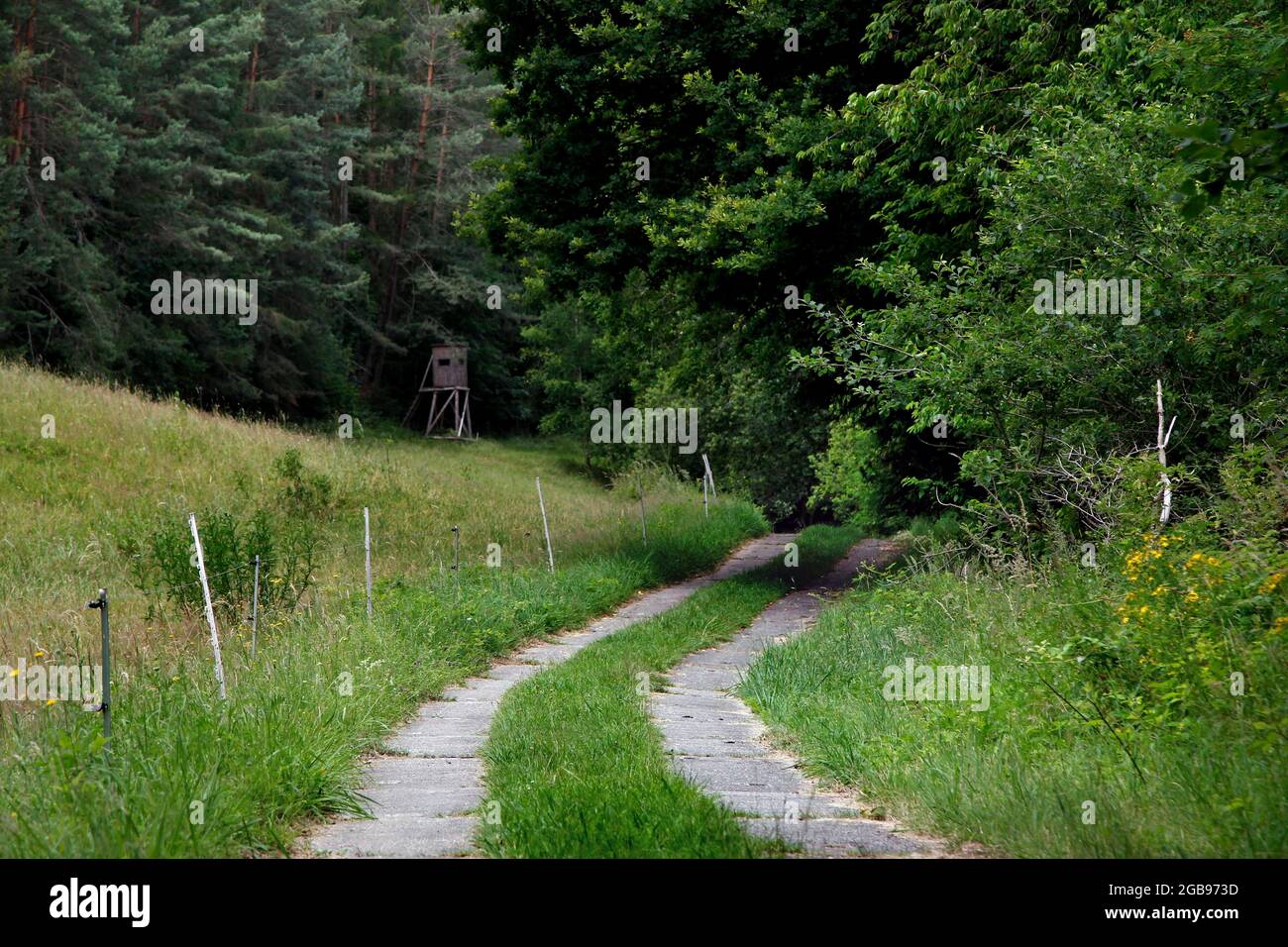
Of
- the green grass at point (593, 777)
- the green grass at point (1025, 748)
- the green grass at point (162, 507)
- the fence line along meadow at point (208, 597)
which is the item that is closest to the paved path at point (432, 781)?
the green grass at point (593, 777)

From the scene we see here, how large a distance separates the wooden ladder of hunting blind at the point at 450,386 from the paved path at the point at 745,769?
40.9m

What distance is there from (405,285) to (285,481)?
1544 inches

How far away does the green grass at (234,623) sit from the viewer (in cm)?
525

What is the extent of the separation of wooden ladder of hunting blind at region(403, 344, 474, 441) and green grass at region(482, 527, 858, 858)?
1645 inches

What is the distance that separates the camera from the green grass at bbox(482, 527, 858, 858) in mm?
4996

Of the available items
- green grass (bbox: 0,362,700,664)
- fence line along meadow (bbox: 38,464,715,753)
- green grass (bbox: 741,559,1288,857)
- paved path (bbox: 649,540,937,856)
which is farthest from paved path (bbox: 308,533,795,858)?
green grass (bbox: 0,362,700,664)

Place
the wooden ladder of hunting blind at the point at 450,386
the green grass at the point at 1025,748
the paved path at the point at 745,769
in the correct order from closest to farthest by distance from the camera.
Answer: the green grass at the point at 1025,748
the paved path at the point at 745,769
the wooden ladder of hunting blind at the point at 450,386

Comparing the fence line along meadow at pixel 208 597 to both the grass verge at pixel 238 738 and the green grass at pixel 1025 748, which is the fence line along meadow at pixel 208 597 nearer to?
the grass verge at pixel 238 738

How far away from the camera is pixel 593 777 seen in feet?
20.6

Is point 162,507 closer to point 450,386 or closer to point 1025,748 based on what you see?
point 1025,748

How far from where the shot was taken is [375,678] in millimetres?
9109

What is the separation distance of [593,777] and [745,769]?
51.8 inches

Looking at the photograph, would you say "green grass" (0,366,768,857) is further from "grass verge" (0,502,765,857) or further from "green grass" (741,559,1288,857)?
"green grass" (741,559,1288,857)
